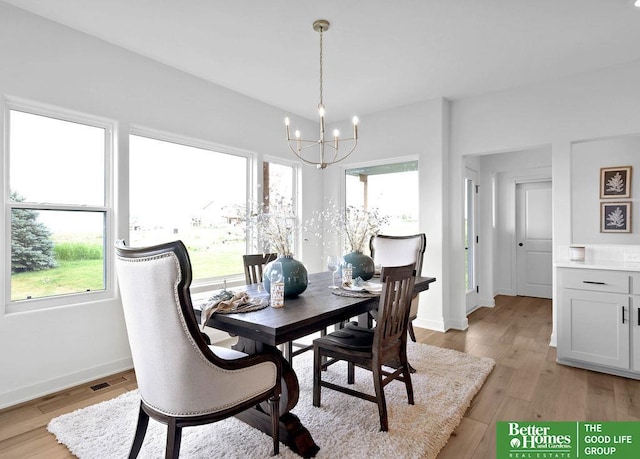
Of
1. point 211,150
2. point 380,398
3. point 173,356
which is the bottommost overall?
point 380,398

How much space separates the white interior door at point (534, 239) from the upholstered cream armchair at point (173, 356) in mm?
5699

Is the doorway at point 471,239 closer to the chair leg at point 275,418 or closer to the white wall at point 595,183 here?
the white wall at point 595,183

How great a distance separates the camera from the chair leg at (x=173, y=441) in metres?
1.50

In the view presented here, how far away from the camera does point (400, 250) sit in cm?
369

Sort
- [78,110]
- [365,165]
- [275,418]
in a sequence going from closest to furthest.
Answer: [275,418]
[78,110]
[365,165]

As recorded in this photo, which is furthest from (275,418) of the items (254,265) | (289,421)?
(254,265)

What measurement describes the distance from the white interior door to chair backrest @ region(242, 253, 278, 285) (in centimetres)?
484

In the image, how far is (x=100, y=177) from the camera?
3053mm

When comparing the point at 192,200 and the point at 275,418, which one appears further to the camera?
the point at 192,200

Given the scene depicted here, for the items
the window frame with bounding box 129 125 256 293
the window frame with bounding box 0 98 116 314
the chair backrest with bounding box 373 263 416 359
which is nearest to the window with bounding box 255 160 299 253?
the window frame with bounding box 129 125 256 293

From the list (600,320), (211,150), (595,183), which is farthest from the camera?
(595,183)

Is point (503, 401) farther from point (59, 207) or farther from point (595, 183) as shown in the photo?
point (59, 207)

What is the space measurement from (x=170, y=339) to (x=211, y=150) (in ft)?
9.40

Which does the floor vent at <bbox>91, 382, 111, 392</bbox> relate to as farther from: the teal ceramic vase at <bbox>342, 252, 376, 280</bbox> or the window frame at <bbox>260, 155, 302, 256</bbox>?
the window frame at <bbox>260, 155, 302, 256</bbox>
